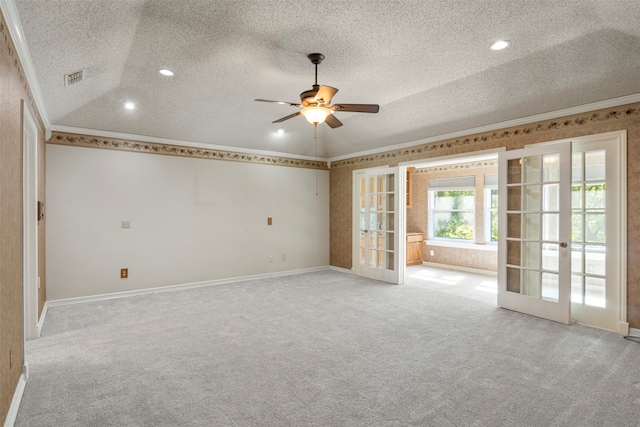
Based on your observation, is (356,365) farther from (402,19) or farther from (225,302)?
(402,19)

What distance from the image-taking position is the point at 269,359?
9.55 ft

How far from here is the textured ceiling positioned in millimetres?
2521

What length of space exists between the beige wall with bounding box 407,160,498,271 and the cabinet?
4.8 inches

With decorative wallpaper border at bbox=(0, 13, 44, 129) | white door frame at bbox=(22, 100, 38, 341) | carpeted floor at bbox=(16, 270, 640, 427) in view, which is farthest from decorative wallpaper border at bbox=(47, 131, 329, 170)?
carpeted floor at bbox=(16, 270, 640, 427)

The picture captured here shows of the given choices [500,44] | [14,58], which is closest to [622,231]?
[500,44]

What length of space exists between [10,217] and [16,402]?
1169mm

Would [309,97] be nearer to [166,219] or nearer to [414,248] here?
[166,219]

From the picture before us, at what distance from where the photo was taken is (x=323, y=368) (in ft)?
8.98

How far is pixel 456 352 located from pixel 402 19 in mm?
2838

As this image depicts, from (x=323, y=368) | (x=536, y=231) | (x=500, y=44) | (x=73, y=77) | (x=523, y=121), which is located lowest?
(x=323, y=368)

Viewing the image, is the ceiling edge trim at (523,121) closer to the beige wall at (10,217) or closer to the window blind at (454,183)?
the window blind at (454,183)

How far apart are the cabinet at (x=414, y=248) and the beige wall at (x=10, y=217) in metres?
6.82

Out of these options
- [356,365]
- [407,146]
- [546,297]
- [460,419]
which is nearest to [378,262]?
[407,146]

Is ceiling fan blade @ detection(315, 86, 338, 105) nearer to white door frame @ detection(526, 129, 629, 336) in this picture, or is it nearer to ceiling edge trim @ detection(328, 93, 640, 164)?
ceiling edge trim @ detection(328, 93, 640, 164)
